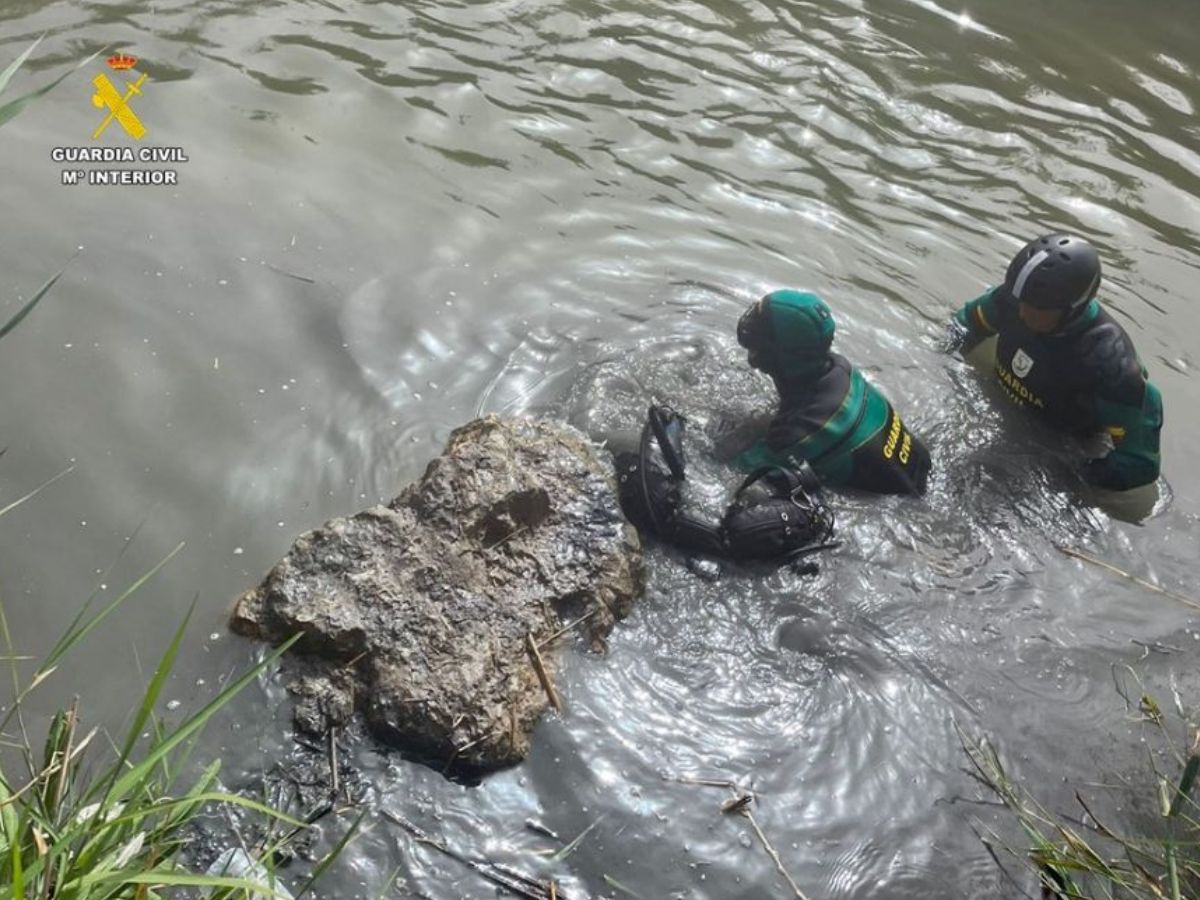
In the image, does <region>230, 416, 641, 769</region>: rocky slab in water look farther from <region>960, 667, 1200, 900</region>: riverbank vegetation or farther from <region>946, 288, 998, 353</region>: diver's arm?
<region>946, 288, 998, 353</region>: diver's arm

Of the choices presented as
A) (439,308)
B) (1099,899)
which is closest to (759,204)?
(439,308)

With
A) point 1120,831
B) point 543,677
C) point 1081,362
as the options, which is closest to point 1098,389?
point 1081,362

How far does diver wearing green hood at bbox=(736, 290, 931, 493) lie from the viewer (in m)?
4.20

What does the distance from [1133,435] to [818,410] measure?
1422 millimetres

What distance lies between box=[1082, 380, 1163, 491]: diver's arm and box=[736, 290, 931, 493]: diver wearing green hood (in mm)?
884

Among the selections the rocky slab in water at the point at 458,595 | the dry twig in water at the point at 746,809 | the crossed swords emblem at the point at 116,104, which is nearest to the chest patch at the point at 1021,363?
the rocky slab in water at the point at 458,595

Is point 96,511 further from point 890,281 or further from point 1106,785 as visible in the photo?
point 890,281

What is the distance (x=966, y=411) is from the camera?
507 centimetres

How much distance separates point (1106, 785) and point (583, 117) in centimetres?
451

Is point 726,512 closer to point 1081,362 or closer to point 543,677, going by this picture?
point 543,677

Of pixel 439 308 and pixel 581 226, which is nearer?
pixel 439 308

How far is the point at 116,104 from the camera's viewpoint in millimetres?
5562

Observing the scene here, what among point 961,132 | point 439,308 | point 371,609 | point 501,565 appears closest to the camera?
point 371,609

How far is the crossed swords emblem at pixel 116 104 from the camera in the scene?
17.8ft
